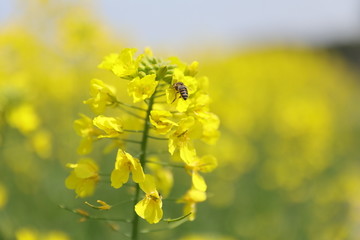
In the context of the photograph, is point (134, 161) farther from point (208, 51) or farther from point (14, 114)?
point (208, 51)

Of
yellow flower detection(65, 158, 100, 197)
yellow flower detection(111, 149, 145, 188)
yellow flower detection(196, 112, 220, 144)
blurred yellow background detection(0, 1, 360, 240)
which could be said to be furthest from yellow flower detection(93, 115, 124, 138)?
blurred yellow background detection(0, 1, 360, 240)

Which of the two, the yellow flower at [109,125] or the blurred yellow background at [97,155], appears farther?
the blurred yellow background at [97,155]

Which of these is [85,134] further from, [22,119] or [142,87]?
[22,119]

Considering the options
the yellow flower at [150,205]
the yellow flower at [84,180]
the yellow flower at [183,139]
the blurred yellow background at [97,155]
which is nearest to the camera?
the yellow flower at [150,205]

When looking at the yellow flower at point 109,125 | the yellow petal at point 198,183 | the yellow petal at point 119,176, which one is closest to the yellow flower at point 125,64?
the yellow flower at point 109,125

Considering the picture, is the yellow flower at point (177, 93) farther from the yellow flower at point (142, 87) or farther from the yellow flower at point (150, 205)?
the yellow flower at point (150, 205)

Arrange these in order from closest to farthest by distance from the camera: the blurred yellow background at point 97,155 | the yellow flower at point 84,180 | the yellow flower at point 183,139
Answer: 1. the yellow flower at point 183,139
2. the yellow flower at point 84,180
3. the blurred yellow background at point 97,155

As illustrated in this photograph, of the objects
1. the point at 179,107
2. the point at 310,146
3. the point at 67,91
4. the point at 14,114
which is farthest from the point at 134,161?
the point at 67,91

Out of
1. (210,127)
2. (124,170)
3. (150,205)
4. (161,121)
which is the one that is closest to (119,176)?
(124,170)
